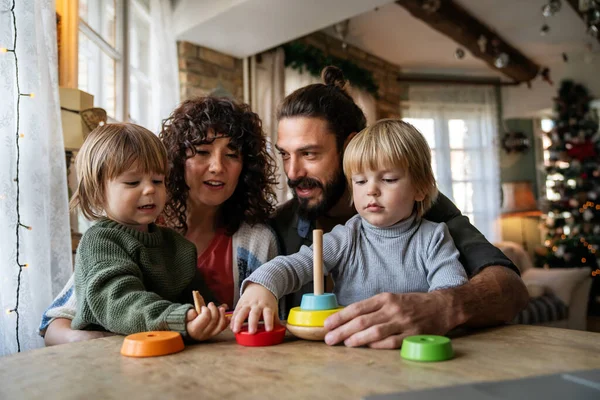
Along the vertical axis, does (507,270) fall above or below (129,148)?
below

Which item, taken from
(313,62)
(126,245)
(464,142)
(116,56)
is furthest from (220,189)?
(464,142)

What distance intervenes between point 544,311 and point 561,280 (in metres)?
0.55

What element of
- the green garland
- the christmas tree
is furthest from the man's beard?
the christmas tree

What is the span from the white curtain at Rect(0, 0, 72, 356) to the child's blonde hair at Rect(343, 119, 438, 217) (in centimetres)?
92

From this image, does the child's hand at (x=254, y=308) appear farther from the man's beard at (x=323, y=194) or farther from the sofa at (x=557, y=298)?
the sofa at (x=557, y=298)

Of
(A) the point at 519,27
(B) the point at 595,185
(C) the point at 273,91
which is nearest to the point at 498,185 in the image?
(B) the point at 595,185

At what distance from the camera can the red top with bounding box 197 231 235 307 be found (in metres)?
1.61

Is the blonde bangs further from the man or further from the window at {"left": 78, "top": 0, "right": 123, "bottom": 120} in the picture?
the window at {"left": 78, "top": 0, "right": 123, "bottom": 120}

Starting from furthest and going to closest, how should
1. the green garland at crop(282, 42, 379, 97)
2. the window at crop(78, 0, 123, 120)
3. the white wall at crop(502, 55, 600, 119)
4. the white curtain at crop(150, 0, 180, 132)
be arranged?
the white wall at crop(502, 55, 600, 119), the green garland at crop(282, 42, 379, 97), the white curtain at crop(150, 0, 180, 132), the window at crop(78, 0, 123, 120)

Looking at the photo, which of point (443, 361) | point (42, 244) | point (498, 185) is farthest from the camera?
point (498, 185)

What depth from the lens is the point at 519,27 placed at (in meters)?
5.88

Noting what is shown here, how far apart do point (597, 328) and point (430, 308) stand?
211 inches

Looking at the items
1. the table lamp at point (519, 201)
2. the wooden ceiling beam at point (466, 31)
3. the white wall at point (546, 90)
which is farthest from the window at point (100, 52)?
the white wall at point (546, 90)

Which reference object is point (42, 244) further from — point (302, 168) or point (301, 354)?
point (301, 354)
